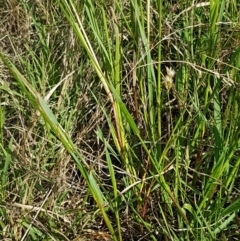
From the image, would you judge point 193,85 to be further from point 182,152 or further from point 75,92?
point 75,92

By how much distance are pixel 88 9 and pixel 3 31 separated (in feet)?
1.99

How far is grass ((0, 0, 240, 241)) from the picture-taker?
3.91 feet

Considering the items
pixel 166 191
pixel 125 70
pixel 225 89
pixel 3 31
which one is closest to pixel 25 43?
pixel 3 31

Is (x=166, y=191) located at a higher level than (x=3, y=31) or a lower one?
lower

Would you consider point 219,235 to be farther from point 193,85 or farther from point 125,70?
point 125,70

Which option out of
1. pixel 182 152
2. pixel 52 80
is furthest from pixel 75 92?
pixel 182 152

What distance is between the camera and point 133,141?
1.32 m

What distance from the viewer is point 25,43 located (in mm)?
1652

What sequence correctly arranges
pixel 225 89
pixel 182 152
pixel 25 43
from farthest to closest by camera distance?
pixel 25 43, pixel 225 89, pixel 182 152

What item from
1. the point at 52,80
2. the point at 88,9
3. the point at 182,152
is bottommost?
the point at 182,152

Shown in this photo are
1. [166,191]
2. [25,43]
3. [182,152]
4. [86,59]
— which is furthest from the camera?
[25,43]

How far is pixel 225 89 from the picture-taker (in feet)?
4.60

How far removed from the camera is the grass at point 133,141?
46.9 inches

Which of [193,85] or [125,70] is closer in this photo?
[193,85]
